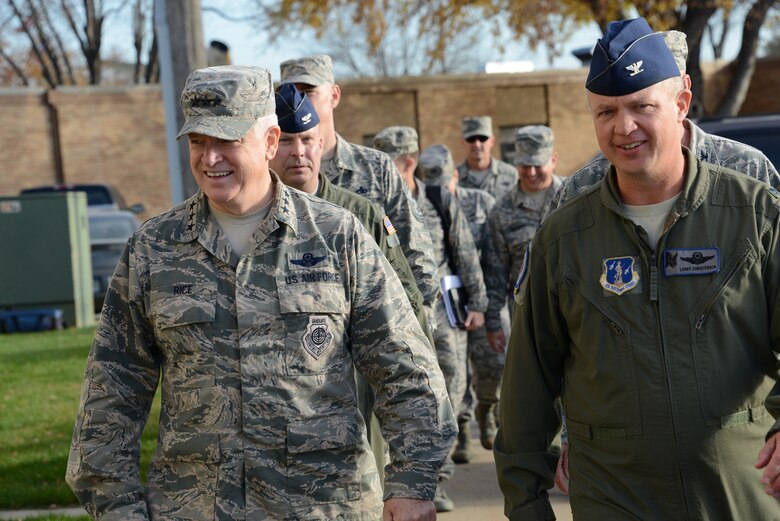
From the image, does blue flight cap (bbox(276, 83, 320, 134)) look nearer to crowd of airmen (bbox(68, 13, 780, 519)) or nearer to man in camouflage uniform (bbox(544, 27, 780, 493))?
man in camouflage uniform (bbox(544, 27, 780, 493))

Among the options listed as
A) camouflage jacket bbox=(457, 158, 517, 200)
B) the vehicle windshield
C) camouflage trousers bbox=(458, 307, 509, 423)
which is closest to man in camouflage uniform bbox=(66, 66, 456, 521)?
camouflage trousers bbox=(458, 307, 509, 423)

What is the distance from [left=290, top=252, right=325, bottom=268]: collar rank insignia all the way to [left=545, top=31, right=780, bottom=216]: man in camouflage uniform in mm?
967

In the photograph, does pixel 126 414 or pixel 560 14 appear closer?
Result: pixel 126 414

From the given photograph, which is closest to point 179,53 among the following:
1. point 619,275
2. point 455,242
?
point 455,242

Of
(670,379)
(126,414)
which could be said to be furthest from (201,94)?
(670,379)

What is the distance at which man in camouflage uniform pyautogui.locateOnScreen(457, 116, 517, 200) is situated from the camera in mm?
11969

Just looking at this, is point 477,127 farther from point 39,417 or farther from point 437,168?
point 39,417

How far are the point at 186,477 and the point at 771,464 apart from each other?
1597 mm

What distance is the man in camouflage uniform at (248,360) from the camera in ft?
11.5

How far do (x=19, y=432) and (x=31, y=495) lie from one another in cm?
224

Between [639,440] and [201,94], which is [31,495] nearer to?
[201,94]

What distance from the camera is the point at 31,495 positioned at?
7.46 m

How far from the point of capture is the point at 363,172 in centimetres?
624

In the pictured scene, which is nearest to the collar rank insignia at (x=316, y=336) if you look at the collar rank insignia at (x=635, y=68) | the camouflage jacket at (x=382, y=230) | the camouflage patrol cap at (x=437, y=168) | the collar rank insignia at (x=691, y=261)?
the collar rank insignia at (x=691, y=261)
